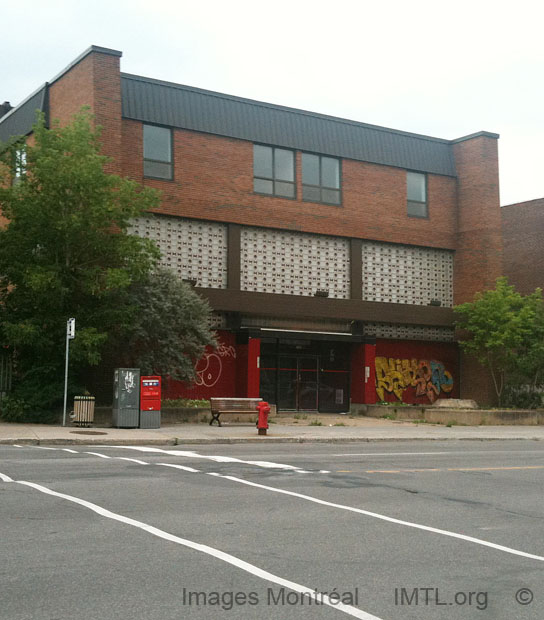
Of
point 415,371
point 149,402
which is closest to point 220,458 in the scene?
point 149,402

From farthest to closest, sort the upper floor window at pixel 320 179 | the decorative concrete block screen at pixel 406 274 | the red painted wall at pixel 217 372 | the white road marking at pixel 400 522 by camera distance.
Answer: the decorative concrete block screen at pixel 406 274
the upper floor window at pixel 320 179
the red painted wall at pixel 217 372
the white road marking at pixel 400 522

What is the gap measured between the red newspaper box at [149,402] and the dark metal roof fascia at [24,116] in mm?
13690

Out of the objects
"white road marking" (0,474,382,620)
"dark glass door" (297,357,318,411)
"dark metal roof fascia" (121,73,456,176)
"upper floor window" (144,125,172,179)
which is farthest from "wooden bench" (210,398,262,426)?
"white road marking" (0,474,382,620)

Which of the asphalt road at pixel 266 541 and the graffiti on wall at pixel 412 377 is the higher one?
the graffiti on wall at pixel 412 377

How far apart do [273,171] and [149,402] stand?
1394 cm

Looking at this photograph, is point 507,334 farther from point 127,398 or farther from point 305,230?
point 127,398

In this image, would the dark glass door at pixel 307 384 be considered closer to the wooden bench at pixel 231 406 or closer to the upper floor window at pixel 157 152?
the wooden bench at pixel 231 406

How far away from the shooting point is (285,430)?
25844 mm

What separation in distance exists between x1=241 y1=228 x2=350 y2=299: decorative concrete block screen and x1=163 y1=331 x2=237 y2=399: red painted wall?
7.97 feet

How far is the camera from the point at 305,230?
35688 millimetres

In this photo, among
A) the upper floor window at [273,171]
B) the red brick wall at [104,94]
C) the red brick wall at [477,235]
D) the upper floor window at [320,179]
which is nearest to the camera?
the red brick wall at [104,94]

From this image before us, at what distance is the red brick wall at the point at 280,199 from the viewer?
3303cm

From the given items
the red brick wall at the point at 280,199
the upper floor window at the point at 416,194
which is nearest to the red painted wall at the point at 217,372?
the red brick wall at the point at 280,199

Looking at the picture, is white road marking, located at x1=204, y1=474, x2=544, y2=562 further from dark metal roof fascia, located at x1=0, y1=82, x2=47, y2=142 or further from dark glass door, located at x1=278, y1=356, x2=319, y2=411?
dark metal roof fascia, located at x1=0, y1=82, x2=47, y2=142
